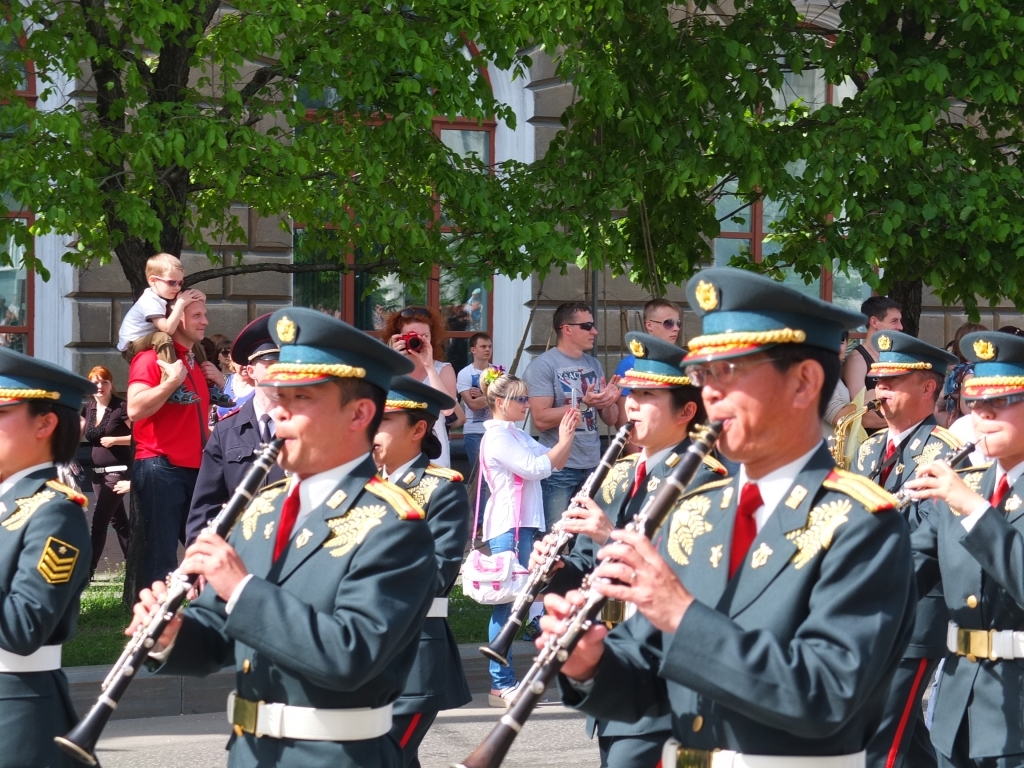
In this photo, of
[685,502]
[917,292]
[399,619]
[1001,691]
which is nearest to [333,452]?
[399,619]

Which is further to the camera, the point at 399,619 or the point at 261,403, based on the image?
the point at 261,403

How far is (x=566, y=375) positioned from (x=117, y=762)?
14.1 feet

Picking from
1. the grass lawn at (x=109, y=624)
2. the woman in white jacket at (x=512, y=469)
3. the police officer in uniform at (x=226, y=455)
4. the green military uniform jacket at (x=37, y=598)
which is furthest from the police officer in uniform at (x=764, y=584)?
the grass lawn at (x=109, y=624)

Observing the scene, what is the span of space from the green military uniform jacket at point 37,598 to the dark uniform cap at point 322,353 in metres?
0.92

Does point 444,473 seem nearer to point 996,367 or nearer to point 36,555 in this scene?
point 36,555

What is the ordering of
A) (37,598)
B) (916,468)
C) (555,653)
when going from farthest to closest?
(916,468), (37,598), (555,653)

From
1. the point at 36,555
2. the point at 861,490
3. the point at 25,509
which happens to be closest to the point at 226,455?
the point at 25,509

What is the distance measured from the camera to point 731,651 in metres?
2.74

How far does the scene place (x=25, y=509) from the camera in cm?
423

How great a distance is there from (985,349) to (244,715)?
307cm

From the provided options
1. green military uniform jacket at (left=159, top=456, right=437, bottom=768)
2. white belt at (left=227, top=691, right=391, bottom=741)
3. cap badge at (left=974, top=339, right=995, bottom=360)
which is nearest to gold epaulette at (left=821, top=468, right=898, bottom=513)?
green military uniform jacket at (left=159, top=456, right=437, bottom=768)

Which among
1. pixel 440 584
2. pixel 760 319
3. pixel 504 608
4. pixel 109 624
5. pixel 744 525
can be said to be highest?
pixel 760 319

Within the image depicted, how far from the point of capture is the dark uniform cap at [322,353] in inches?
143

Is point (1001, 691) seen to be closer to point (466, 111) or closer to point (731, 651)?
point (731, 651)
